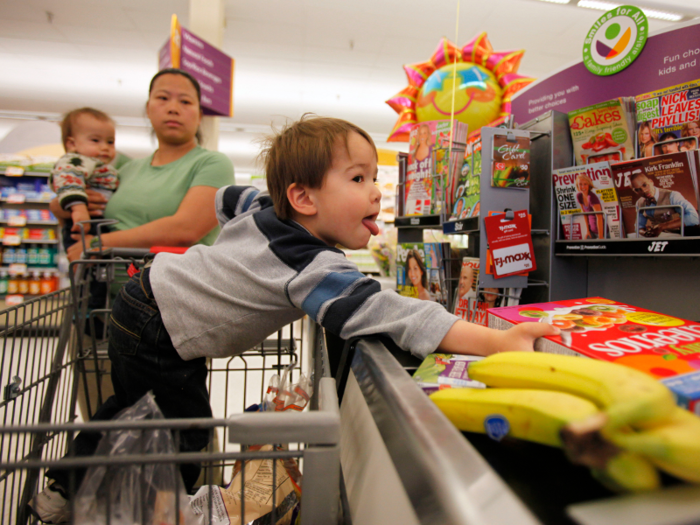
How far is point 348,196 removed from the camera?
39.0 inches

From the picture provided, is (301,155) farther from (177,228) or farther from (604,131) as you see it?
(604,131)

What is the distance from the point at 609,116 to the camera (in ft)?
4.09

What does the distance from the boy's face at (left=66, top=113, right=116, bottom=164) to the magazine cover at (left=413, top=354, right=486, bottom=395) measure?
2044 millimetres

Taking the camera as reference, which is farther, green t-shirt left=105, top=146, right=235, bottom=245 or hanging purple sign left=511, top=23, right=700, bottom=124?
green t-shirt left=105, top=146, right=235, bottom=245

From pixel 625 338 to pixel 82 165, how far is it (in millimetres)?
2144

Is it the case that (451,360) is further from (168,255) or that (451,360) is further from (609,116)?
(609,116)

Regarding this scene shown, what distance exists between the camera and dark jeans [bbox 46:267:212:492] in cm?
104

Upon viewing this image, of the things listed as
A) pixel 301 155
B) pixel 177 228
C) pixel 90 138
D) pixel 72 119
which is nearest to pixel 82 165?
pixel 90 138

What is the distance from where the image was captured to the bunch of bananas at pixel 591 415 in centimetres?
32

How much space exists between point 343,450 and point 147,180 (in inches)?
55.8

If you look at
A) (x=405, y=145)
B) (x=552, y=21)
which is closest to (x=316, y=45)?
(x=552, y=21)

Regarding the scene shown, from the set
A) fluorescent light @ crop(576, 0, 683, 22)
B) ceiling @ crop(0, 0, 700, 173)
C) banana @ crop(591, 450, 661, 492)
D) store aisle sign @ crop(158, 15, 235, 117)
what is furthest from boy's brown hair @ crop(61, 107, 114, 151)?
fluorescent light @ crop(576, 0, 683, 22)

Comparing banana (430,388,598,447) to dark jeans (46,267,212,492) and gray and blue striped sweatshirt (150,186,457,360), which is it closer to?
gray and blue striped sweatshirt (150,186,457,360)

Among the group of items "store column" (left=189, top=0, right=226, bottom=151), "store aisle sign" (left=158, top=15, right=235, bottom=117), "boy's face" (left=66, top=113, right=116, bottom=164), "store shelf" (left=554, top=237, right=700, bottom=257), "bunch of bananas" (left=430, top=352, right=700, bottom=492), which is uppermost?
"store column" (left=189, top=0, right=226, bottom=151)
